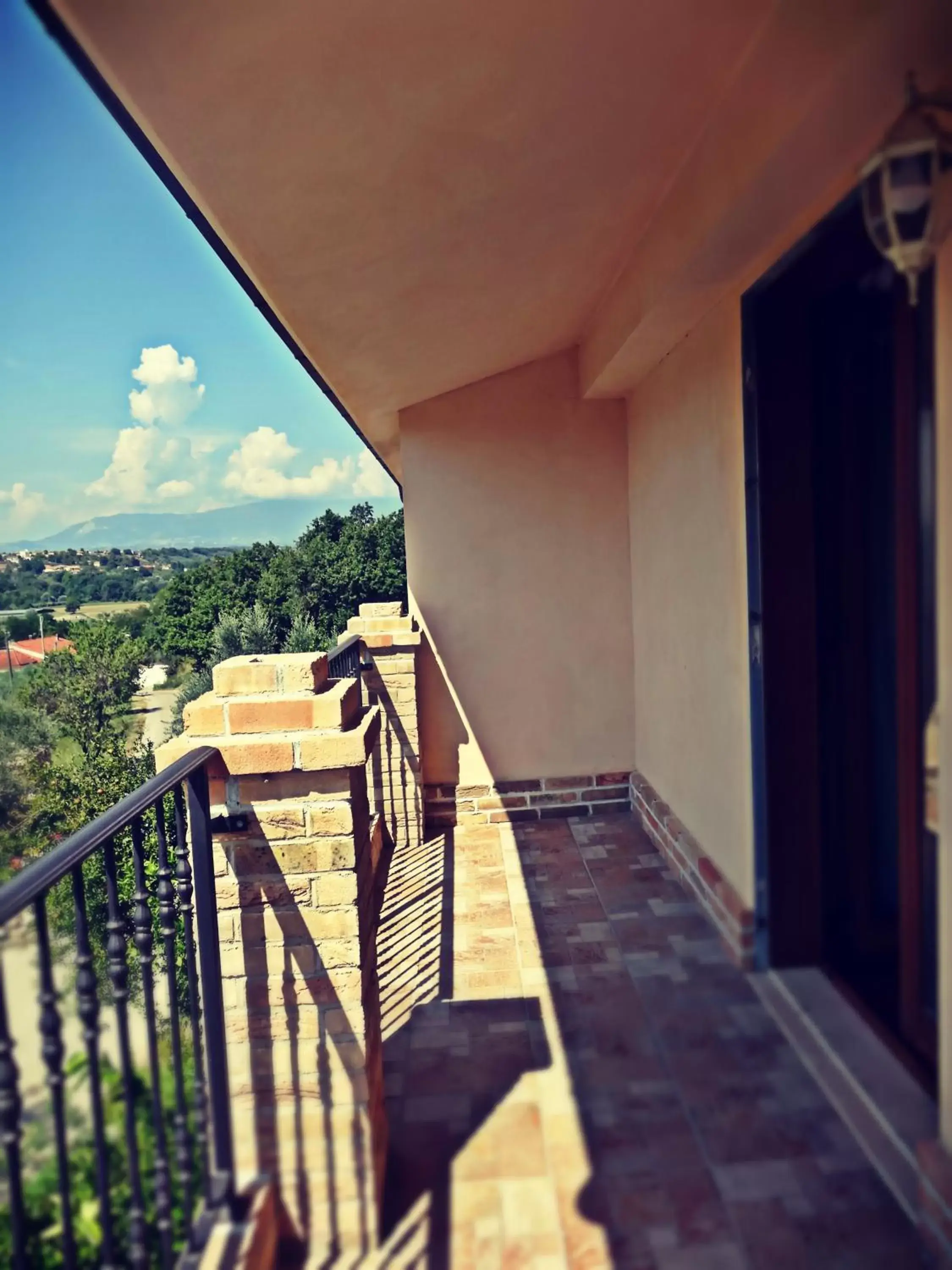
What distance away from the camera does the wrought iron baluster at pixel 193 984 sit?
5.40 feet

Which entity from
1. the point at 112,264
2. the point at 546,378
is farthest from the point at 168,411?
the point at 546,378

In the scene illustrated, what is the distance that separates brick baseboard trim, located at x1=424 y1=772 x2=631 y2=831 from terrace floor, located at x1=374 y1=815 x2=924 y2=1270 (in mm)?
1325

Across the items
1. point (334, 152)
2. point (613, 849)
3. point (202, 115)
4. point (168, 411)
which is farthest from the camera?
Result: point (168, 411)

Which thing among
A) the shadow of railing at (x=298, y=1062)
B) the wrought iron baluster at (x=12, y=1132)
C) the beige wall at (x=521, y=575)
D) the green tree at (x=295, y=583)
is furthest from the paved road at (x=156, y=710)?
the wrought iron baluster at (x=12, y=1132)

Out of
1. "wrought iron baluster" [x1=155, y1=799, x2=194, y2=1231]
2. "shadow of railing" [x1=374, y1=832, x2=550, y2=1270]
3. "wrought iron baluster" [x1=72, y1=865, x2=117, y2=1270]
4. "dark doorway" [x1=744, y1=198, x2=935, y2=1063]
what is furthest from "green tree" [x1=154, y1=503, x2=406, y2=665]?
"wrought iron baluster" [x1=72, y1=865, x2=117, y2=1270]

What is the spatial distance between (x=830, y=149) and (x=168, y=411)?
17374cm

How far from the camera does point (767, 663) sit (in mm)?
2799

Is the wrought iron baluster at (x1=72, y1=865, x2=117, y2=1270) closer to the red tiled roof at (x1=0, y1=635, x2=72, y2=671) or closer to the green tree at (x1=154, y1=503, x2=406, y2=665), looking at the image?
the green tree at (x1=154, y1=503, x2=406, y2=665)

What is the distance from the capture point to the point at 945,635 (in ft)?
5.55

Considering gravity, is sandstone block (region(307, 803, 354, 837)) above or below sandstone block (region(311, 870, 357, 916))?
above

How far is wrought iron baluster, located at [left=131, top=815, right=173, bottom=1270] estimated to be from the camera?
4.60ft

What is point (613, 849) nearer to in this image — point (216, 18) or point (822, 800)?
point (822, 800)

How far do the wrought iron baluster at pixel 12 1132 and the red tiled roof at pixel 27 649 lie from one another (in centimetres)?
4830

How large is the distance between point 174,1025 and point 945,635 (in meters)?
1.76
